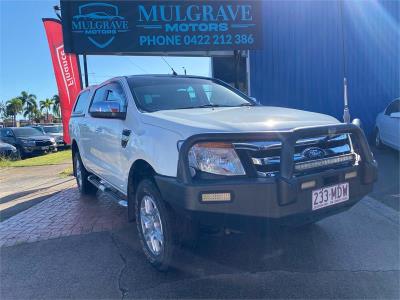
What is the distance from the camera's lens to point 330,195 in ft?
9.97

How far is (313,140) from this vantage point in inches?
120

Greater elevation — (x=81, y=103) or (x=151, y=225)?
(x=81, y=103)

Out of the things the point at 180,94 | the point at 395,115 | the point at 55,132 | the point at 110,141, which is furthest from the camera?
the point at 55,132

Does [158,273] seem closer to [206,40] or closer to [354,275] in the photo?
[354,275]

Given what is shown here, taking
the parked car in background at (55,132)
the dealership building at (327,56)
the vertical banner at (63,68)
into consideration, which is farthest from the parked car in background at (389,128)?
the parked car in background at (55,132)

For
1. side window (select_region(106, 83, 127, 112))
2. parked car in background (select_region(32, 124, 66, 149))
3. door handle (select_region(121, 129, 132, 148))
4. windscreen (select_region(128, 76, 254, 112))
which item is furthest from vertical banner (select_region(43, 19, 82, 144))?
parked car in background (select_region(32, 124, 66, 149))

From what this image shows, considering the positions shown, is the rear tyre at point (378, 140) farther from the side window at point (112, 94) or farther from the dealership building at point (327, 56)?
the side window at point (112, 94)

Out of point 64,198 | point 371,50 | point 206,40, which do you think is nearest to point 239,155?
point 64,198

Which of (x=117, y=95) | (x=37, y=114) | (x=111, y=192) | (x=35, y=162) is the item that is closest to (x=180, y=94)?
(x=117, y=95)

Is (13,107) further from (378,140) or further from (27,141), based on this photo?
(378,140)

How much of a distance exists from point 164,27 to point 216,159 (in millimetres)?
8119

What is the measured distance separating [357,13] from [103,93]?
10759mm

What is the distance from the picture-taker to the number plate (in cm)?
293

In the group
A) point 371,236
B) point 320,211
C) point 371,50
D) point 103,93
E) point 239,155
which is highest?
point 371,50
